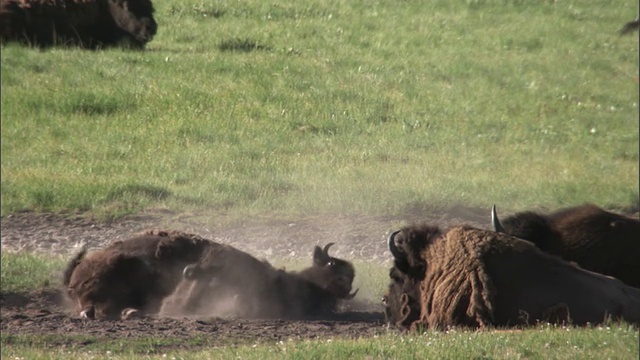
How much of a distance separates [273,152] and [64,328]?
24.2 feet

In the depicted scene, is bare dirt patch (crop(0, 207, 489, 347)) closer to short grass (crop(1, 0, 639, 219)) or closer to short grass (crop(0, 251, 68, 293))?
short grass (crop(0, 251, 68, 293))

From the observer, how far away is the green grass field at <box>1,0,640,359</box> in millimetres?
15664

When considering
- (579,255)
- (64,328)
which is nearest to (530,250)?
(579,255)

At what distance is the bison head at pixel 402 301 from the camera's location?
9.38m

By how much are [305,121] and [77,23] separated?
4477mm

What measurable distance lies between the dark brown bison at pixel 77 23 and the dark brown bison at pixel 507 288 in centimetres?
1084

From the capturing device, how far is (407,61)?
741 inches

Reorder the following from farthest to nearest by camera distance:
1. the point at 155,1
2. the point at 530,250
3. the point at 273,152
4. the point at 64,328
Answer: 1. the point at 155,1
2. the point at 273,152
3. the point at 64,328
4. the point at 530,250

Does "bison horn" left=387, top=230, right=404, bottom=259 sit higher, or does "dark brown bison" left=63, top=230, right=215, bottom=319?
"bison horn" left=387, top=230, right=404, bottom=259

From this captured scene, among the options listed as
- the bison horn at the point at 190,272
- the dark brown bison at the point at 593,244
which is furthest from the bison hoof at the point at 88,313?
the dark brown bison at the point at 593,244

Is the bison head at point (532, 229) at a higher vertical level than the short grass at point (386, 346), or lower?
higher

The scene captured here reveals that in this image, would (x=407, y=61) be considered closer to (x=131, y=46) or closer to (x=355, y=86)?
(x=355, y=86)

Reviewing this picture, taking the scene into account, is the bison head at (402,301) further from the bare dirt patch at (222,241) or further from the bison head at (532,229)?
the bison head at (532,229)

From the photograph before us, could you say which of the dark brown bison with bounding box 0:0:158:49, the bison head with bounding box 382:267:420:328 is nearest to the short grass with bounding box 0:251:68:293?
the bison head with bounding box 382:267:420:328
